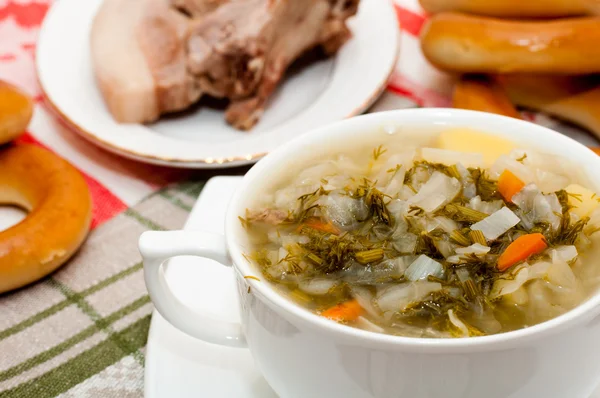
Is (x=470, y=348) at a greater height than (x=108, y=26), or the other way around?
(x=470, y=348)

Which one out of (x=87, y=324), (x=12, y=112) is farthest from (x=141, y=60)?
(x=87, y=324)

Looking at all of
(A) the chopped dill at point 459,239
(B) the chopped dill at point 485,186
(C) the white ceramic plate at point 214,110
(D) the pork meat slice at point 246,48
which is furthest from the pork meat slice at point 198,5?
(A) the chopped dill at point 459,239

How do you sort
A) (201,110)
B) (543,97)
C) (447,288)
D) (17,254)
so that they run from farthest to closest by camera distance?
(201,110)
(543,97)
(17,254)
(447,288)

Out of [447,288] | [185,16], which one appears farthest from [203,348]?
[185,16]

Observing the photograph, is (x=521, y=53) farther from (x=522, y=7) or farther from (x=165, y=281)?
(x=165, y=281)

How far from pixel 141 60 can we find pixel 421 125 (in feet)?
4.50

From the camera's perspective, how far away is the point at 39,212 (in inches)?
72.4

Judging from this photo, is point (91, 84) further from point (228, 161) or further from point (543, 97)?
point (543, 97)

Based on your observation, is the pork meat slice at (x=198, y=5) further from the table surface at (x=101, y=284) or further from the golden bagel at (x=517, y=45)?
the golden bagel at (x=517, y=45)

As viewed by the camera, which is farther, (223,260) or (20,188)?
(20,188)

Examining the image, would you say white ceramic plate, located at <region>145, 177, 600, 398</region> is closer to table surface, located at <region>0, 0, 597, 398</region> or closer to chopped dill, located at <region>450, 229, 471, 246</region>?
table surface, located at <region>0, 0, 597, 398</region>

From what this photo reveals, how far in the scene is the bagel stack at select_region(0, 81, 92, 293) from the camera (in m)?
1.74

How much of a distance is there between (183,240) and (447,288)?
1.44 feet

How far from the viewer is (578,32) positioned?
2146mm
